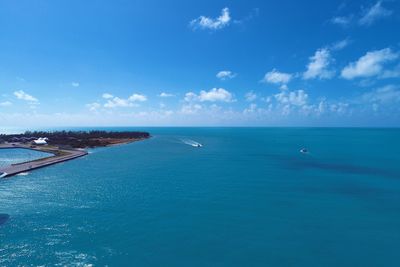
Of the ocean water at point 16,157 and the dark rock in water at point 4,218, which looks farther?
the ocean water at point 16,157

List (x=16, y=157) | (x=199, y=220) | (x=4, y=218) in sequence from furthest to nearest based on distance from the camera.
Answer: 1. (x=16, y=157)
2. (x=199, y=220)
3. (x=4, y=218)

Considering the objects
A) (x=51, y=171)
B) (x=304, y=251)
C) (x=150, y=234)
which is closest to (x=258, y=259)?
(x=304, y=251)

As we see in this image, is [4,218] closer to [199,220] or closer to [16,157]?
[199,220]

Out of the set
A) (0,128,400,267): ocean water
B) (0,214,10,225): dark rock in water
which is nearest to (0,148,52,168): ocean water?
(0,128,400,267): ocean water

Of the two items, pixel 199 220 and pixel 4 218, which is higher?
pixel 4 218

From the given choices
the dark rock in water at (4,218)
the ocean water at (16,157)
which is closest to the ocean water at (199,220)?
the dark rock in water at (4,218)

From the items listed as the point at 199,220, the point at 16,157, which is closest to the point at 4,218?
the point at 199,220

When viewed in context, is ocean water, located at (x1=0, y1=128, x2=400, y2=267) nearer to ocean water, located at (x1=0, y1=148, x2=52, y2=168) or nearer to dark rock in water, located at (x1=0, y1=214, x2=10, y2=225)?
dark rock in water, located at (x1=0, y1=214, x2=10, y2=225)

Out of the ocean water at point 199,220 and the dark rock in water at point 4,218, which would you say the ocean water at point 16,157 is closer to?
the ocean water at point 199,220

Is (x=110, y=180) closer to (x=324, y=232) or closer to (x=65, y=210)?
(x=65, y=210)
